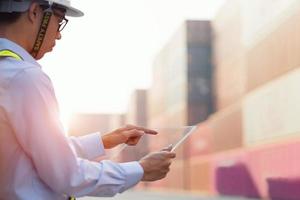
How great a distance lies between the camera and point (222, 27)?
58531 millimetres

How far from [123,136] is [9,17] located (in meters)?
0.65

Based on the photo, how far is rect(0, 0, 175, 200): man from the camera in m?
1.78

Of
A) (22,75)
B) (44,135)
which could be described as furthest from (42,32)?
(44,135)

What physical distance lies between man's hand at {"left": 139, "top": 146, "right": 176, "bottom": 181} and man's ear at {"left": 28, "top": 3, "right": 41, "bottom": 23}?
1.65 feet

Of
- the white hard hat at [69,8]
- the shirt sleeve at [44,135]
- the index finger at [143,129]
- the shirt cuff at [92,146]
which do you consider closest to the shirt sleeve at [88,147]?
the shirt cuff at [92,146]

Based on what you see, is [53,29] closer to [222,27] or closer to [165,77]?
[222,27]

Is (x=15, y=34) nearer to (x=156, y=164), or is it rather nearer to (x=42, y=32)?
(x=42, y=32)

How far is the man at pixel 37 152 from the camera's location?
1780mm

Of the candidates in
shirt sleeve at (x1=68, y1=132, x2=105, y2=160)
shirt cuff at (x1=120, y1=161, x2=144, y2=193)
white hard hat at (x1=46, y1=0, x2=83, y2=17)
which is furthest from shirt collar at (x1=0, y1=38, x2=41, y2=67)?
shirt sleeve at (x1=68, y1=132, x2=105, y2=160)

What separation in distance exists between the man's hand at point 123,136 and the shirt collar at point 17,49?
1.97ft

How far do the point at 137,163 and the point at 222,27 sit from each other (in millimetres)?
57263

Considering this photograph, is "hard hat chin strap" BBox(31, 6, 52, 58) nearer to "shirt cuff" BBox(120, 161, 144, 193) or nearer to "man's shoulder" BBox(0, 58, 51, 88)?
"man's shoulder" BBox(0, 58, 51, 88)

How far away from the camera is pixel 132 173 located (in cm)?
189

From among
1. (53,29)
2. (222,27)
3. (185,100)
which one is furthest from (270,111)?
(53,29)
